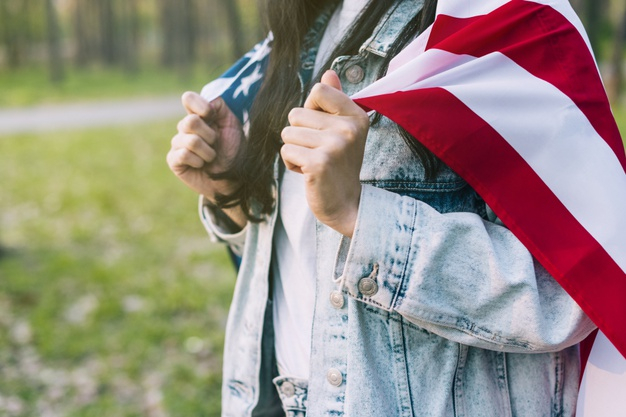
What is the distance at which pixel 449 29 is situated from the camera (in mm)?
1183

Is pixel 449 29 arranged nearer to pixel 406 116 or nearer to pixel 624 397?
pixel 406 116

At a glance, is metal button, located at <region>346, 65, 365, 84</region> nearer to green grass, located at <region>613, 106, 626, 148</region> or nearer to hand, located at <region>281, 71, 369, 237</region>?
hand, located at <region>281, 71, 369, 237</region>

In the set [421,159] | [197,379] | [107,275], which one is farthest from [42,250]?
[421,159]

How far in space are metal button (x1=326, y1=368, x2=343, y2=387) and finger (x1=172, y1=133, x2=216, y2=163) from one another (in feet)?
1.81

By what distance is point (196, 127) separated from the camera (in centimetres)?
147

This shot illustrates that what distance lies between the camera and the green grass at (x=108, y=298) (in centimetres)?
381

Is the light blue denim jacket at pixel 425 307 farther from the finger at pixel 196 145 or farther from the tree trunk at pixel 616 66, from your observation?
the tree trunk at pixel 616 66

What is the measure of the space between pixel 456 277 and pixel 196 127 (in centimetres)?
69

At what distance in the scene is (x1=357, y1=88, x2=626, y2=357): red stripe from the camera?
1.09 m

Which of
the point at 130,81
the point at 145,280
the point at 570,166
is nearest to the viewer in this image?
the point at 570,166

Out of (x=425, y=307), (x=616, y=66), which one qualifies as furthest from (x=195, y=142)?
(x=616, y=66)

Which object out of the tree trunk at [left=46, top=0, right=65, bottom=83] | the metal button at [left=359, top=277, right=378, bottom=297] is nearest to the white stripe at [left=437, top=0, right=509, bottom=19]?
the metal button at [left=359, top=277, right=378, bottom=297]

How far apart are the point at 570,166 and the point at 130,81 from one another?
78.0 feet

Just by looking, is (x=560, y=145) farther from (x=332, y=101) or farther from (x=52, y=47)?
(x=52, y=47)
